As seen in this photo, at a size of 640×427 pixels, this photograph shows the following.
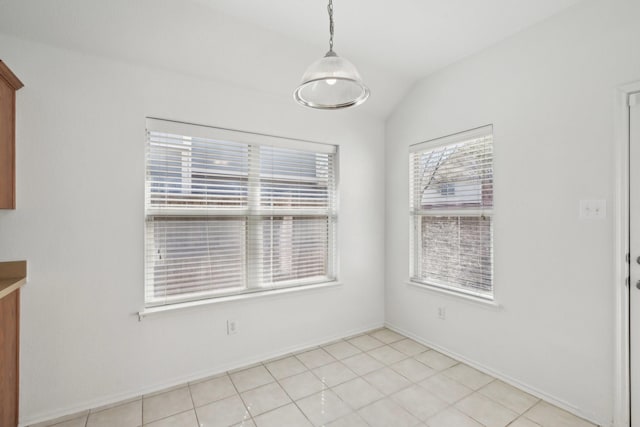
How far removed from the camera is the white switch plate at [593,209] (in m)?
1.93

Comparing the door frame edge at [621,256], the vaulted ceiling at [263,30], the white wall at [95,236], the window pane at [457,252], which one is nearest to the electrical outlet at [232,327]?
the white wall at [95,236]

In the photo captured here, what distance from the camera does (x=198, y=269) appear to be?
2584 mm

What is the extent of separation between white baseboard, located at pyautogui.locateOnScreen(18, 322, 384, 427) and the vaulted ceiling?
7.86ft

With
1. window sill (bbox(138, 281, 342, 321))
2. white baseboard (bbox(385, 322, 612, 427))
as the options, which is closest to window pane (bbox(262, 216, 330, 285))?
window sill (bbox(138, 281, 342, 321))

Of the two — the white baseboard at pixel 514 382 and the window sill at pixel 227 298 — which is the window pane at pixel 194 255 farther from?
the white baseboard at pixel 514 382

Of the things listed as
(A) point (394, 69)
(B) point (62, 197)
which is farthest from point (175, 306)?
(A) point (394, 69)

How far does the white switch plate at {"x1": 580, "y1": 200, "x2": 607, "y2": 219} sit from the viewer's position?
1929 mm

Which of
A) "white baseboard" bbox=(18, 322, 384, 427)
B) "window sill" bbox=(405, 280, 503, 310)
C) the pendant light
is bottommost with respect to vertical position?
"white baseboard" bbox=(18, 322, 384, 427)

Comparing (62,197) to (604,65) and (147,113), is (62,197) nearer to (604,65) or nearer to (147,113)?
(147,113)

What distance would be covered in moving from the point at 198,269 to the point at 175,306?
0.33 metres

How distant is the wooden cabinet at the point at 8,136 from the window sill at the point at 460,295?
10.7 feet

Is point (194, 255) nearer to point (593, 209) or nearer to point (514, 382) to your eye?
point (514, 382)

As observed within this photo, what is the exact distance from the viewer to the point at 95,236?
2146 mm

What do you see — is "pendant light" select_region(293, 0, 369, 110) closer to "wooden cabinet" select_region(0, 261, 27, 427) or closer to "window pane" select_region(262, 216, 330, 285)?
"window pane" select_region(262, 216, 330, 285)
